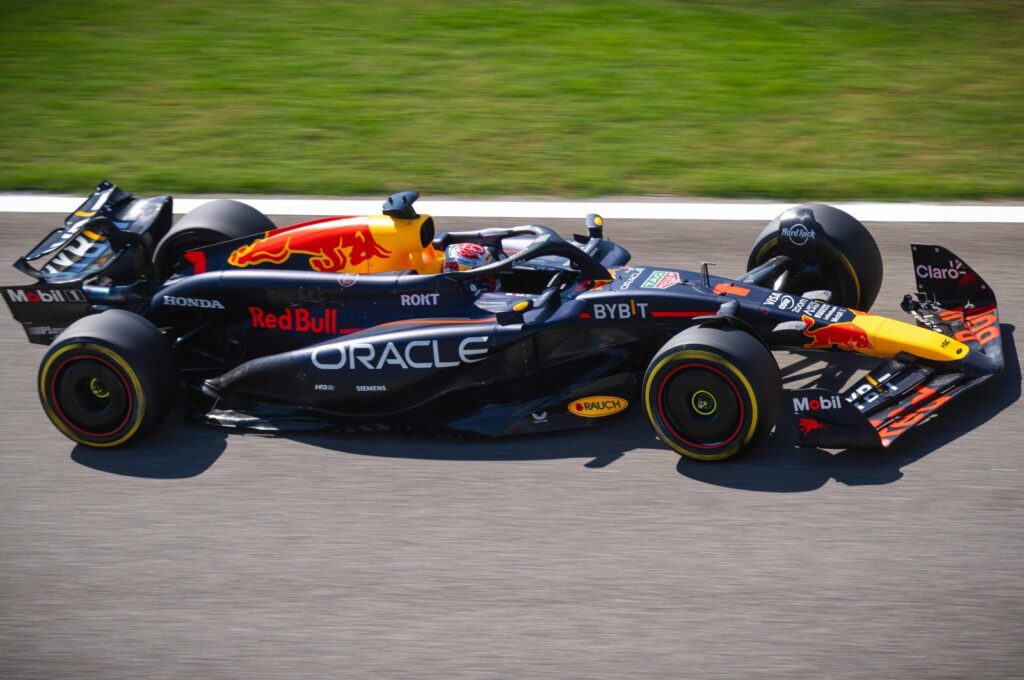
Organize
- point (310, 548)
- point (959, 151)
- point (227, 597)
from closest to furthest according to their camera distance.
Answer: point (227, 597), point (310, 548), point (959, 151)

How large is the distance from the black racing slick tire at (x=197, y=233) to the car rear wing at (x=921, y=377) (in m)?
3.73

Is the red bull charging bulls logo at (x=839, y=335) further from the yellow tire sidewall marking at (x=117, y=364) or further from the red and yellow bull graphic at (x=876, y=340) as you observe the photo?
the yellow tire sidewall marking at (x=117, y=364)

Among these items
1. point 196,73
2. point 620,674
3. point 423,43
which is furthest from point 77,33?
point 620,674

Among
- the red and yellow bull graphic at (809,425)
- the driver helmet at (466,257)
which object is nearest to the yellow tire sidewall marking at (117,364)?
the driver helmet at (466,257)

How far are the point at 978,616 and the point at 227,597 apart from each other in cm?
306

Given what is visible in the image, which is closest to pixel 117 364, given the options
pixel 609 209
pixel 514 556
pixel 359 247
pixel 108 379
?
pixel 108 379

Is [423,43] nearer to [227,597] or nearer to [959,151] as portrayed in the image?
[959,151]

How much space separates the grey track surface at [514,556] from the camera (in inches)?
182

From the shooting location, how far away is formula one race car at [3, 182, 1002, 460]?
228 inches

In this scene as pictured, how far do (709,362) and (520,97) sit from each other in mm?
7591

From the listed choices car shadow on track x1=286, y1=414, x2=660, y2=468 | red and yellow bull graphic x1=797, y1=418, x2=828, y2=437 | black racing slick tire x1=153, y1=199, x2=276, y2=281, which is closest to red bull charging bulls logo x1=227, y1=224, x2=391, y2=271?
black racing slick tire x1=153, y1=199, x2=276, y2=281

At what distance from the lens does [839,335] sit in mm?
6020

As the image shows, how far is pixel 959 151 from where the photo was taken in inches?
432

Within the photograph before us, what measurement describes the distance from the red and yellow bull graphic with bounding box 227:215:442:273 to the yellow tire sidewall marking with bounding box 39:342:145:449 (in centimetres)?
111
